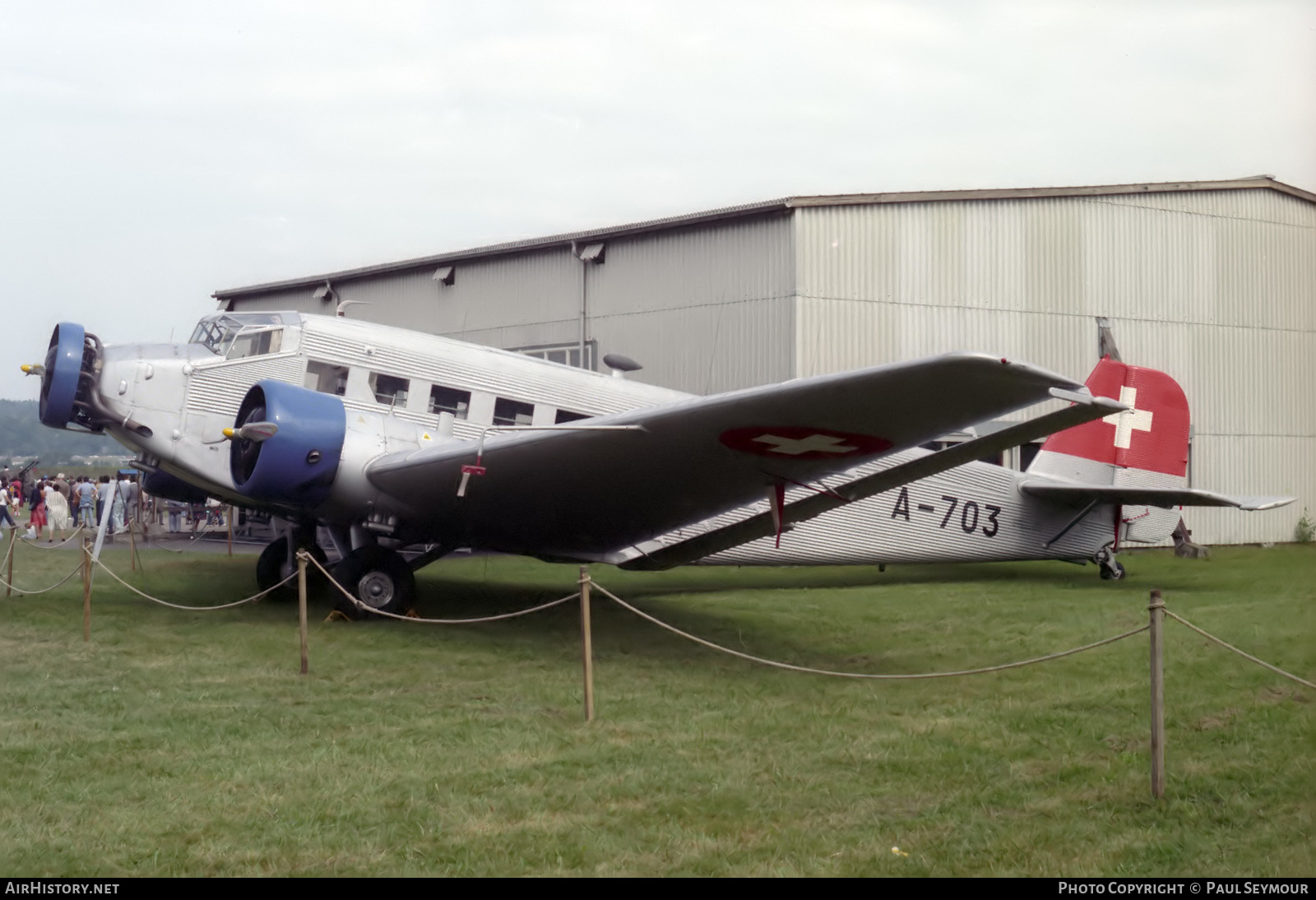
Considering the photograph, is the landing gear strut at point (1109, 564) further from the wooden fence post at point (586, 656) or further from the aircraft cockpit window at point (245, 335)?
the aircraft cockpit window at point (245, 335)

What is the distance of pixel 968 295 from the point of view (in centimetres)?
1819

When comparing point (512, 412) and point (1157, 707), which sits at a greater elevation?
point (512, 412)

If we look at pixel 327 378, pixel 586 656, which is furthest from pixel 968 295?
pixel 586 656

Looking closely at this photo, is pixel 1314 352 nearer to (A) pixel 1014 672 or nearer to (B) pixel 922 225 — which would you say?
(B) pixel 922 225

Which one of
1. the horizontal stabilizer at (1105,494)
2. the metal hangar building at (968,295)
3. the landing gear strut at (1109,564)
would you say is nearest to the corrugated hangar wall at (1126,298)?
the metal hangar building at (968,295)

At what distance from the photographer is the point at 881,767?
544 cm

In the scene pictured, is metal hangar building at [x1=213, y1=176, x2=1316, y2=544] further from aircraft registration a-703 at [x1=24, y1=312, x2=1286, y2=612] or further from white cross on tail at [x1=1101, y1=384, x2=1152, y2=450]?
aircraft registration a-703 at [x1=24, y1=312, x2=1286, y2=612]

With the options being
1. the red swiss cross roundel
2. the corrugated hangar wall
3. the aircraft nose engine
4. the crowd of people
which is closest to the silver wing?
the red swiss cross roundel

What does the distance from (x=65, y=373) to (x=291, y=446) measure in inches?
89.9

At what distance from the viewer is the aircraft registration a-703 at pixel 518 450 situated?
23.8 ft

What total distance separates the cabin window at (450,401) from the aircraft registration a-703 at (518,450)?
0.02 metres

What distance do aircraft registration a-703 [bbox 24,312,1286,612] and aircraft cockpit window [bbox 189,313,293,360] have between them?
0.8 inches

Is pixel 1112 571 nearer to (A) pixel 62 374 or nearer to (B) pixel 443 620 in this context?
(B) pixel 443 620
